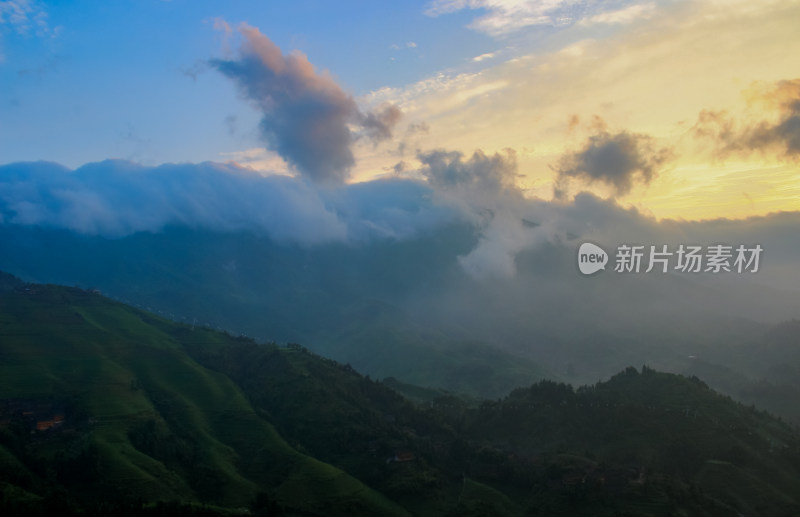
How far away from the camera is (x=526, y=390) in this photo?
6122 inches

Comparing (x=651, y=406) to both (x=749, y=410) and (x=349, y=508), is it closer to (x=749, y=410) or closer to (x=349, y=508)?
(x=749, y=410)

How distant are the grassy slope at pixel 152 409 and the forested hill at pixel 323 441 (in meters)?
0.40

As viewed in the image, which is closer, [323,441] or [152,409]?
[152,409]

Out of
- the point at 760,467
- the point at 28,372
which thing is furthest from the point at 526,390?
the point at 28,372

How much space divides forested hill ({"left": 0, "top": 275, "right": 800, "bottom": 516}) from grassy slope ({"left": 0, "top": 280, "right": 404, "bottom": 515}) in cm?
40

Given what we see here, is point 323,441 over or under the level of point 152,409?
under

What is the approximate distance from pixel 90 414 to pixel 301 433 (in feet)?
135

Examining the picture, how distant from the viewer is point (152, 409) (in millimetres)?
115188

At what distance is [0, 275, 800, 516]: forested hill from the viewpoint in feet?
285

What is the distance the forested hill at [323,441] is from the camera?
86.9 meters

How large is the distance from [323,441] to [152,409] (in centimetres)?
3570

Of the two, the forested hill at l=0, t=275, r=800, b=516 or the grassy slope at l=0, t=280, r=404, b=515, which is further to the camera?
the grassy slope at l=0, t=280, r=404, b=515

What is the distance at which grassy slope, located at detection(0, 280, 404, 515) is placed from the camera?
9000 centimetres

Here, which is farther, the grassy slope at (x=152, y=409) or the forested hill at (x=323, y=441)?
the grassy slope at (x=152, y=409)
